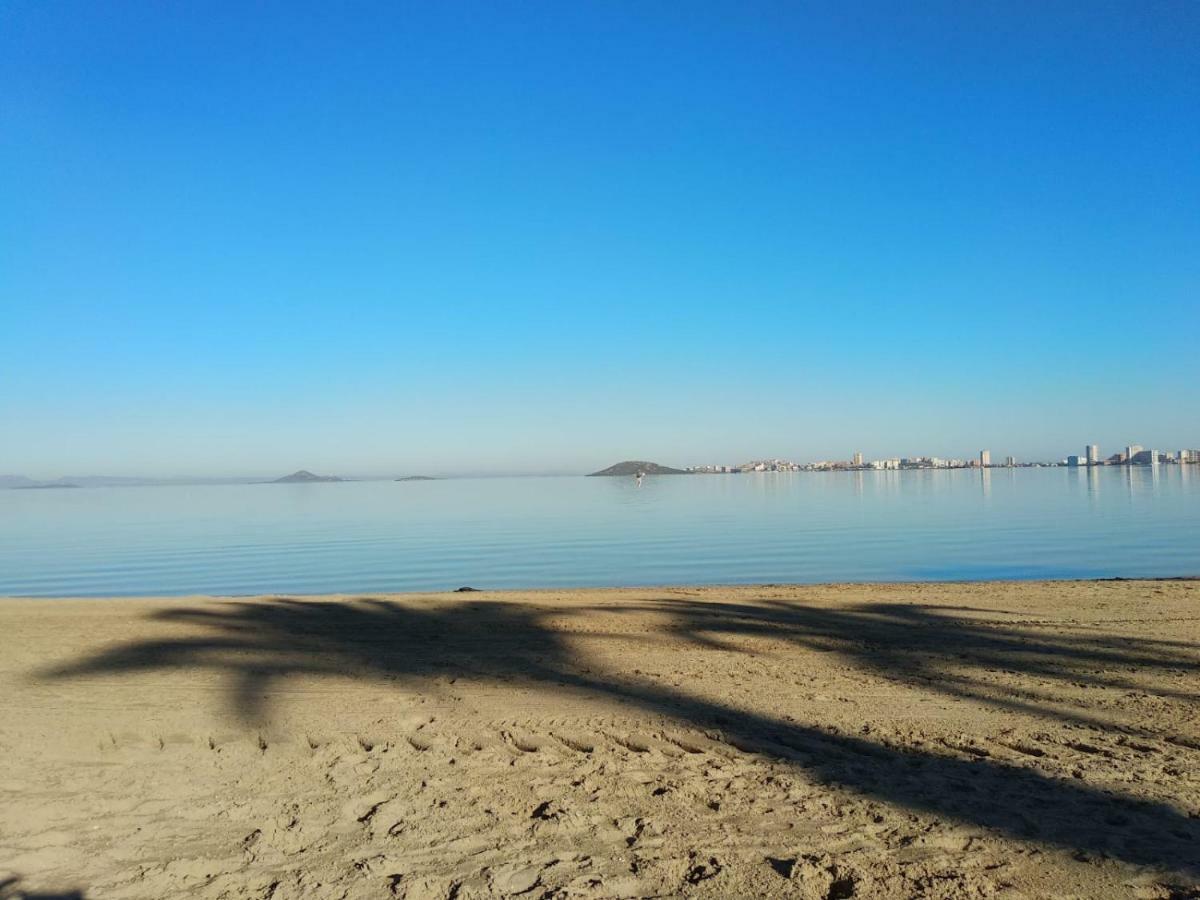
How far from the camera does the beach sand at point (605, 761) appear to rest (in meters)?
3.94

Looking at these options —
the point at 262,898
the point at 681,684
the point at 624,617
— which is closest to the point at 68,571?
the point at 624,617

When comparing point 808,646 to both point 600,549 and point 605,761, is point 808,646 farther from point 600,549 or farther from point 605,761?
point 600,549

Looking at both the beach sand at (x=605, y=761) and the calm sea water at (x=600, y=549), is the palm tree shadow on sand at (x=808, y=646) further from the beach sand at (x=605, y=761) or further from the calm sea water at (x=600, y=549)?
the calm sea water at (x=600, y=549)

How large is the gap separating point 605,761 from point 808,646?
425 cm

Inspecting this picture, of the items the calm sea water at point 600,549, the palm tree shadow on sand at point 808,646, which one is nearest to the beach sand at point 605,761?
the palm tree shadow on sand at point 808,646

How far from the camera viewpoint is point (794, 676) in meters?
7.66

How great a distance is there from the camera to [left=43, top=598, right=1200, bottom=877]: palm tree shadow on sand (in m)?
4.38

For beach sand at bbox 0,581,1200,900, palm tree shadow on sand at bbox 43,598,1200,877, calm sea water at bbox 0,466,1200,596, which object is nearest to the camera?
beach sand at bbox 0,581,1200,900

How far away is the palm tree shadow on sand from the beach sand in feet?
0.11

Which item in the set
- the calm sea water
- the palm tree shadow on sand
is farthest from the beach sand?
the calm sea water

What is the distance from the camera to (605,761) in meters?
5.39

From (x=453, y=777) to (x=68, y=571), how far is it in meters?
21.5

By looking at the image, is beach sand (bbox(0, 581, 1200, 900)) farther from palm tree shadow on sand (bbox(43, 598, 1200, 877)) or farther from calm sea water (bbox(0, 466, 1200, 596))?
calm sea water (bbox(0, 466, 1200, 596))

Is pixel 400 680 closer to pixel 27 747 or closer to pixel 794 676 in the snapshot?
pixel 27 747
